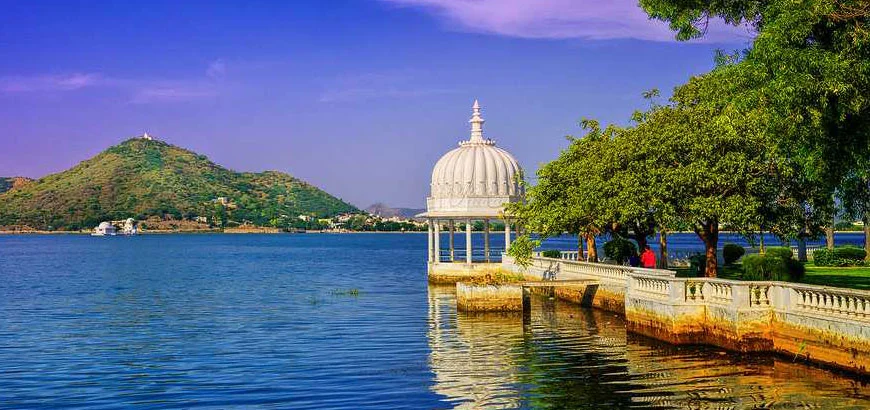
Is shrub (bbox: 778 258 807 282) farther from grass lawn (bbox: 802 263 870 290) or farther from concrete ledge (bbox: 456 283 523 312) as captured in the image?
concrete ledge (bbox: 456 283 523 312)

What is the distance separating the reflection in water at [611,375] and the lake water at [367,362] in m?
0.05

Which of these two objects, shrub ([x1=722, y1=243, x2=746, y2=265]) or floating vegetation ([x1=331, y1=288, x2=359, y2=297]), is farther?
floating vegetation ([x1=331, y1=288, x2=359, y2=297])

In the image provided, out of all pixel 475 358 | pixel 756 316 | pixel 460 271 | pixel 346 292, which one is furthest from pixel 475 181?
pixel 756 316

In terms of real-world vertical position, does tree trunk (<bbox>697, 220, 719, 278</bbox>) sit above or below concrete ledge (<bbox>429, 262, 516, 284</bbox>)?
above

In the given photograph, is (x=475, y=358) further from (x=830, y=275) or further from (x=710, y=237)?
(x=830, y=275)

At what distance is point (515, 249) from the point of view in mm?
44062

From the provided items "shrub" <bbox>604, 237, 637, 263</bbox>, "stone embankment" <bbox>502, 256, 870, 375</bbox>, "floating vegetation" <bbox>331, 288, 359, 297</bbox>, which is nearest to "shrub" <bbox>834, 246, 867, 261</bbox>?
"shrub" <bbox>604, 237, 637, 263</bbox>

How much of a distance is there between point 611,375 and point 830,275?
21.1 m

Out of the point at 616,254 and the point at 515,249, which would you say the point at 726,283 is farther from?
the point at 616,254

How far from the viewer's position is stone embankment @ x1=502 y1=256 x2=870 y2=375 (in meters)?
20.5

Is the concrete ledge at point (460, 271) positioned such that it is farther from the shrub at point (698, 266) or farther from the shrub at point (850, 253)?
the shrub at point (850, 253)

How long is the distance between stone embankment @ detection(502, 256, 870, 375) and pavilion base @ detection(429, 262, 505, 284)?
23663mm

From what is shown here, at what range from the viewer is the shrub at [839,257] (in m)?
46.8

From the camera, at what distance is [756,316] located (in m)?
24.2
